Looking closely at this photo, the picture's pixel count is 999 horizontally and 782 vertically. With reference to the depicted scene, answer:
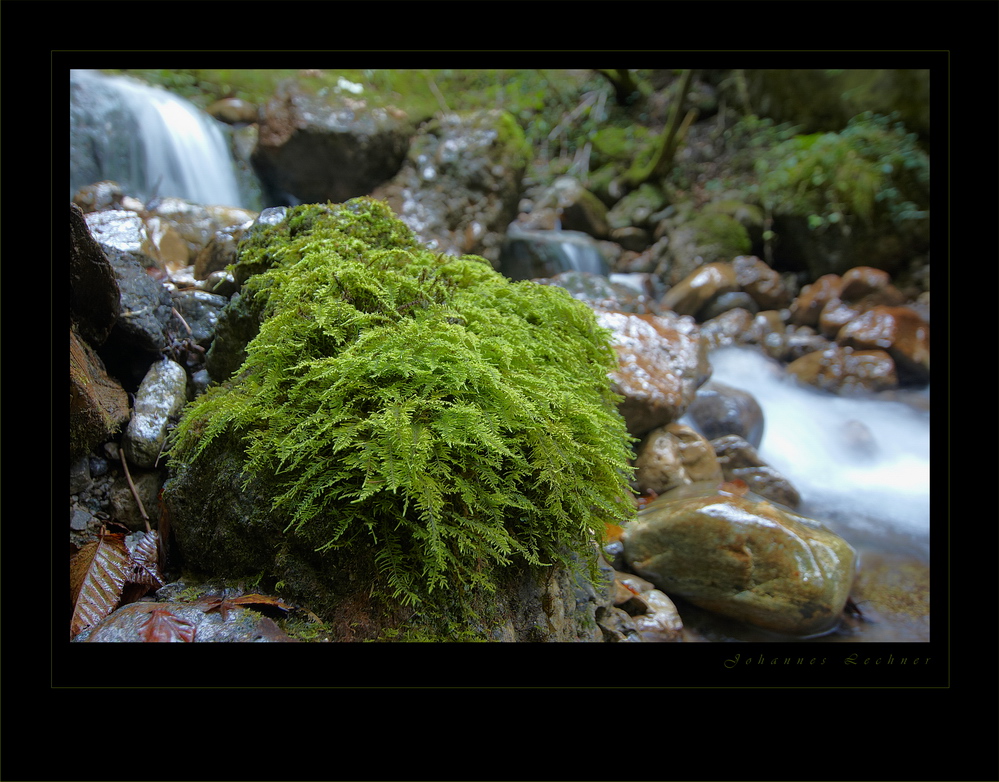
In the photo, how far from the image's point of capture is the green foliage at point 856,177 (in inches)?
274

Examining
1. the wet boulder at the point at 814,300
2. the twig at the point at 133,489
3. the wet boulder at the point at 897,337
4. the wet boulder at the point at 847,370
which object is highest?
the wet boulder at the point at 814,300

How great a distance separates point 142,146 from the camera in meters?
5.18

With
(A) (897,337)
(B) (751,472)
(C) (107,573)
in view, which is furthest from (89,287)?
(A) (897,337)

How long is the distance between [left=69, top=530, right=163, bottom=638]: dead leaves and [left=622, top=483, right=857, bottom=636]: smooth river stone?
2.13 metres

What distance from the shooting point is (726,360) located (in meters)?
6.37

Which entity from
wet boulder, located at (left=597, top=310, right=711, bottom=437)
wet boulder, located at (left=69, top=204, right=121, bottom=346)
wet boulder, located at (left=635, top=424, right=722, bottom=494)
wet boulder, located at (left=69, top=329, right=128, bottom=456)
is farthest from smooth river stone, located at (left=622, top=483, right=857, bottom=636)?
wet boulder, located at (left=69, top=204, right=121, bottom=346)

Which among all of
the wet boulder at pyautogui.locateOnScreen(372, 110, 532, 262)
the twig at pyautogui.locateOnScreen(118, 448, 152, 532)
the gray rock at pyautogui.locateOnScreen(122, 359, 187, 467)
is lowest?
the twig at pyautogui.locateOnScreen(118, 448, 152, 532)

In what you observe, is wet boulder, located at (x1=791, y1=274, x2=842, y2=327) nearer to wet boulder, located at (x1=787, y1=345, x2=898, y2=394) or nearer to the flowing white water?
wet boulder, located at (x1=787, y1=345, x2=898, y2=394)

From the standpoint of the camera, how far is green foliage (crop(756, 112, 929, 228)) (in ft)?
22.8

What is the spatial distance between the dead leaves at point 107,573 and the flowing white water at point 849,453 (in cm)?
387

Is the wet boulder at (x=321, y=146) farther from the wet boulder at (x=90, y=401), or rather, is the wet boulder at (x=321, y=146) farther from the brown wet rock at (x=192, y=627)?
the brown wet rock at (x=192, y=627)

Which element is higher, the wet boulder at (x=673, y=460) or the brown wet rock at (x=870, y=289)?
the brown wet rock at (x=870, y=289)

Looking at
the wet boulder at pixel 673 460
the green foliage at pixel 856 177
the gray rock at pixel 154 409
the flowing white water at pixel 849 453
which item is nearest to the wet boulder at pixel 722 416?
the flowing white water at pixel 849 453
